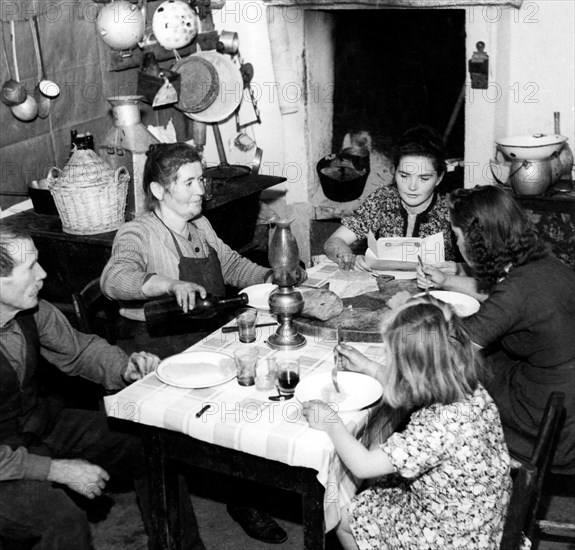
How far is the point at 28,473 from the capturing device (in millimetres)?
2699

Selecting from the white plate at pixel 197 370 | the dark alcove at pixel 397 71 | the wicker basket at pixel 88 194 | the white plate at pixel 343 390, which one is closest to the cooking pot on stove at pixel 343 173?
the dark alcove at pixel 397 71

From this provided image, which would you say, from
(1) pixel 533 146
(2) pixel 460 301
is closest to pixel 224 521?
(2) pixel 460 301

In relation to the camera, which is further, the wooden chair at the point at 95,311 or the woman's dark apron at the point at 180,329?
the woman's dark apron at the point at 180,329

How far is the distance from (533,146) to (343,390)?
9.10 feet

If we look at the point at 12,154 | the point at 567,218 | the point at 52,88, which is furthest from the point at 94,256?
the point at 567,218

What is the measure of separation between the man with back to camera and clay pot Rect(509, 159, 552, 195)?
282 centimetres

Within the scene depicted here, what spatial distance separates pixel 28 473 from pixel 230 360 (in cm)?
79

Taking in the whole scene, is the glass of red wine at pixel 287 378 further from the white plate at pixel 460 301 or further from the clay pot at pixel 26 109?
the clay pot at pixel 26 109

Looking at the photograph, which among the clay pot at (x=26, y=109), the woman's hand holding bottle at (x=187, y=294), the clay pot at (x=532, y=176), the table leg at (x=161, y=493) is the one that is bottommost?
the table leg at (x=161, y=493)

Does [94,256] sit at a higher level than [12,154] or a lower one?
lower

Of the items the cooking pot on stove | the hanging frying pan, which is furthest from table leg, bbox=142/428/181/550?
the cooking pot on stove

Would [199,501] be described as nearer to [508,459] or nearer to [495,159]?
[508,459]

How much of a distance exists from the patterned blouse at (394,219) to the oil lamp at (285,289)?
136 cm

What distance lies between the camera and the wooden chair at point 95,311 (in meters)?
3.41
